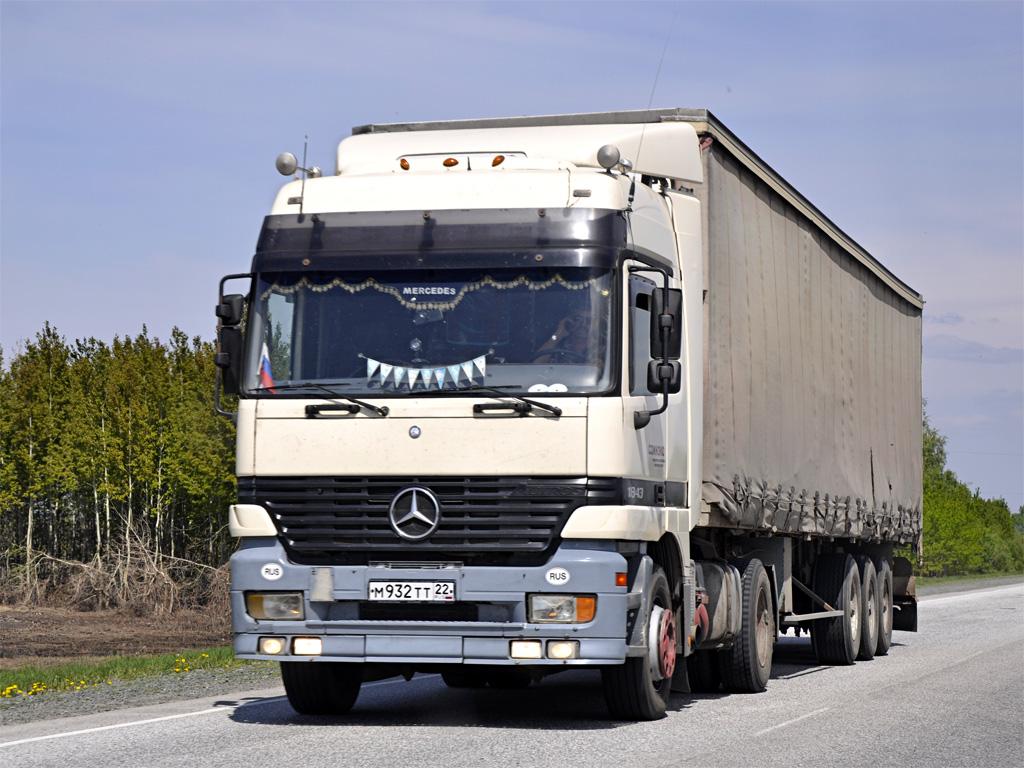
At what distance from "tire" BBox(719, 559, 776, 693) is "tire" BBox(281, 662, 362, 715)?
11.4ft

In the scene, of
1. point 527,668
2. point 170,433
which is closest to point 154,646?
point 527,668

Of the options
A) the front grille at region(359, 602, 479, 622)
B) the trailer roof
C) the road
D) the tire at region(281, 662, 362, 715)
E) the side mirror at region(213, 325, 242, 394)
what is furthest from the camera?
the trailer roof

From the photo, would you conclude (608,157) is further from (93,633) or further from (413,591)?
(93,633)

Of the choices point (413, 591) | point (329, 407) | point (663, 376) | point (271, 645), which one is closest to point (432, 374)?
point (329, 407)

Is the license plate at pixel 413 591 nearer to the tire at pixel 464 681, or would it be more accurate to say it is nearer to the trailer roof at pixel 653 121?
the tire at pixel 464 681

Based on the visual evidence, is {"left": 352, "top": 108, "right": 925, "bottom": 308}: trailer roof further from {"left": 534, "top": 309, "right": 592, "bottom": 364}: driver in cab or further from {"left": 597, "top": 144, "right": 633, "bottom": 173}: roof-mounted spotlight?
{"left": 534, "top": 309, "right": 592, "bottom": 364}: driver in cab

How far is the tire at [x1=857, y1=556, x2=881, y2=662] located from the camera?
655 inches

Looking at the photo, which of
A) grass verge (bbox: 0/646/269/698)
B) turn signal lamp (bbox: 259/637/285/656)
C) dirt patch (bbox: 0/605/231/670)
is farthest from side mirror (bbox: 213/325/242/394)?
dirt patch (bbox: 0/605/231/670)

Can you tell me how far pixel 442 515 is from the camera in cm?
880

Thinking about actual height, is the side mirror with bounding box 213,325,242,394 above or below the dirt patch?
above

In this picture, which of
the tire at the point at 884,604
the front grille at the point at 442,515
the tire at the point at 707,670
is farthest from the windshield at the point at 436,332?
the tire at the point at 884,604

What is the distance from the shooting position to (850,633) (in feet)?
52.1

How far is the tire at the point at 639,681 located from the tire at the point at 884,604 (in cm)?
828

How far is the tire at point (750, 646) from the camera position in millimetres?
12148
